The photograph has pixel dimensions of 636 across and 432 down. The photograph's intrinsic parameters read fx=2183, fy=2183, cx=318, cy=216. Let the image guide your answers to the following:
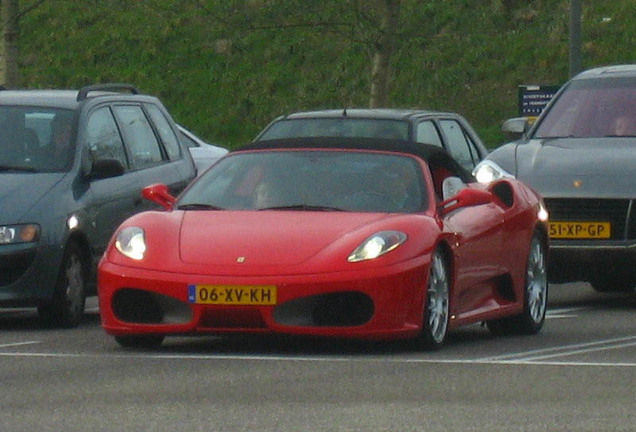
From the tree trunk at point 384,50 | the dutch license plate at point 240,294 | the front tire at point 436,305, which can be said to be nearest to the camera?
the dutch license plate at point 240,294

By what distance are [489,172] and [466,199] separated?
4.11 m

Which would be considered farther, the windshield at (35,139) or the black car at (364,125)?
the black car at (364,125)

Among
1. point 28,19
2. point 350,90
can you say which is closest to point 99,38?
point 28,19

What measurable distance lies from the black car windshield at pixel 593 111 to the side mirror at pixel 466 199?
471 centimetres

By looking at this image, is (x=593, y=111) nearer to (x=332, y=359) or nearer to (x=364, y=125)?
(x=364, y=125)

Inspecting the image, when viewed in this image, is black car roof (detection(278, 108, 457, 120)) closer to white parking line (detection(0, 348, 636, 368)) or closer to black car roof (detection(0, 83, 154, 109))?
black car roof (detection(0, 83, 154, 109))

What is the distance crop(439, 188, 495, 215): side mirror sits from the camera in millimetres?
12328

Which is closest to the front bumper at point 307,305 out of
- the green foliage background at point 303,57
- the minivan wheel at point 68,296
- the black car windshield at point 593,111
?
the minivan wheel at point 68,296

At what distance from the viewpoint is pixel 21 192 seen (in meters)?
14.1

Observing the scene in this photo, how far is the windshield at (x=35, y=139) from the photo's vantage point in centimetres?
1473

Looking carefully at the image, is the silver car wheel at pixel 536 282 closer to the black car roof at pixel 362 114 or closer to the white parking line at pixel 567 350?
the white parking line at pixel 567 350

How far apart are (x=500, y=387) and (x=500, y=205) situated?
11.5ft

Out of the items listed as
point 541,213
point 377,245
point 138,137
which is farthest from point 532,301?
point 138,137

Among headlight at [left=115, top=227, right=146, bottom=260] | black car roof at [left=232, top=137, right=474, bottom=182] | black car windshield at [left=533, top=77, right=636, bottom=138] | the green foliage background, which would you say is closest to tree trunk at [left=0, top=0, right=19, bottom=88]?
black car windshield at [left=533, top=77, right=636, bottom=138]
